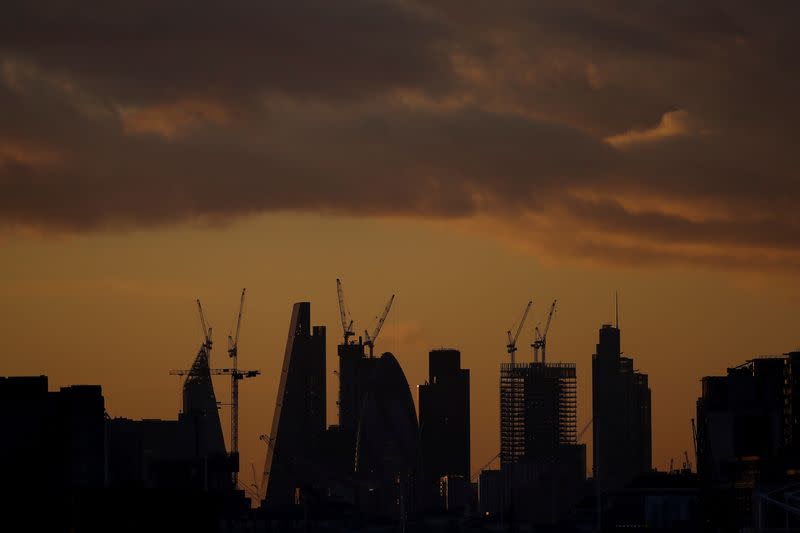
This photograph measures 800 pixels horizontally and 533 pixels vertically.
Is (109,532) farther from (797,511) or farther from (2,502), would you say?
(797,511)

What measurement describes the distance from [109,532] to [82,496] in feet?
17.3

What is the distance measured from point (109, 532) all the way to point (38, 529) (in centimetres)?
1037

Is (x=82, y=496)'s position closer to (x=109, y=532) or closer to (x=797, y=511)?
(x=109, y=532)

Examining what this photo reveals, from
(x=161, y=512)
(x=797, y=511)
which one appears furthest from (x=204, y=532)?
(x=797, y=511)

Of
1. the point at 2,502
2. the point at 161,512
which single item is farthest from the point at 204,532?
the point at 2,502

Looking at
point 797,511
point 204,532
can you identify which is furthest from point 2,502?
point 797,511

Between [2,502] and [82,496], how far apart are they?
1102 centimetres

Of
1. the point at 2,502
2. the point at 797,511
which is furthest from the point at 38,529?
the point at 797,511

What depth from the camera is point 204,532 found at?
199 meters

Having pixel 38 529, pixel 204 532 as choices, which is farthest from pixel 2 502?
pixel 204 532

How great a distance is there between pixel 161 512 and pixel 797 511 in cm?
5764

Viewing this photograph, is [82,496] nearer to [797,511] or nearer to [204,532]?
[204,532]

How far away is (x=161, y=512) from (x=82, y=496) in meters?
7.27

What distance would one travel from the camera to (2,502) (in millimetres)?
199875
